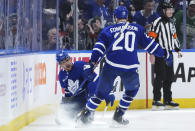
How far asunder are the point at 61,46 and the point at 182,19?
6.34 ft

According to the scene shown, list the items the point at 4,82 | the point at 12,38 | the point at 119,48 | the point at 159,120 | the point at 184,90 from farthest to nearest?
the point at 184,90
the point at 159,120
the point at 119,48
the point at 12,38
the point at 4,82

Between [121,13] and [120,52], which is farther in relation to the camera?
[121,13]

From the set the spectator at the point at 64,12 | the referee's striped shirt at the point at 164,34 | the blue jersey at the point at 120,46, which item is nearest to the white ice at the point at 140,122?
the blue jersey at the point at 120,46

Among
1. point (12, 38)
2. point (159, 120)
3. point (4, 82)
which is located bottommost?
point (159, 120)

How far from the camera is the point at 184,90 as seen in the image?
31.2 ft

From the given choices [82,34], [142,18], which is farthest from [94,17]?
[142,18]

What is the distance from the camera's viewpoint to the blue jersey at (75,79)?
7.11 m

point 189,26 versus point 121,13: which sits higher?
point 121,13

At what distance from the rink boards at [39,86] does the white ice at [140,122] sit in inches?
8.1

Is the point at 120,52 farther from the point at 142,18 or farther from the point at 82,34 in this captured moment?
the point at 142,18

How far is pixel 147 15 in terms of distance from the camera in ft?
32.2

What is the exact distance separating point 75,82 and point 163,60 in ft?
7.76

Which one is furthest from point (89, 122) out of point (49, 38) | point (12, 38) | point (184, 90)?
point (184, 90)

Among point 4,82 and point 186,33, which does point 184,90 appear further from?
point 4,82
